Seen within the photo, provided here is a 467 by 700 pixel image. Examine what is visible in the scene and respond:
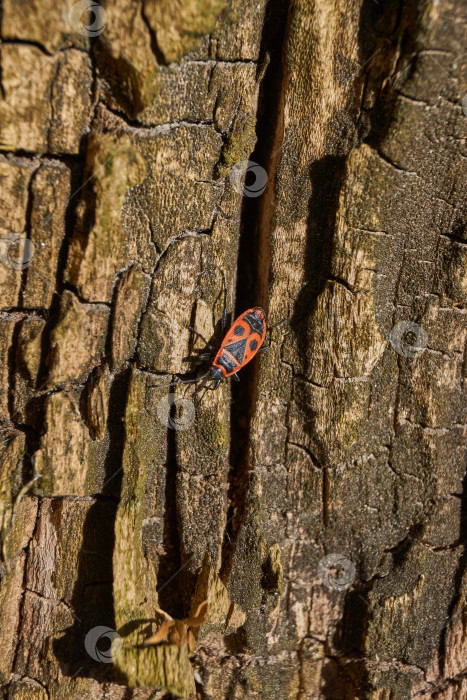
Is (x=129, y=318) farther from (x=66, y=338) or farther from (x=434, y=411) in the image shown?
(x=434, y=411)

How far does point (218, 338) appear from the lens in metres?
2.45

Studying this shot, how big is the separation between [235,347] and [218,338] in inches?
6.3

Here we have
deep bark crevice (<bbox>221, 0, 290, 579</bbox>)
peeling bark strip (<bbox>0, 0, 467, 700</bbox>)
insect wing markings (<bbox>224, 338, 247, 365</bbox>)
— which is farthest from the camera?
insect wing markings (<bbox>224, 338, 247, 365</bbox>)

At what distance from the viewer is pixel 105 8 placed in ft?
5.89

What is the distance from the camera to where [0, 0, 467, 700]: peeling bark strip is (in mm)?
1975

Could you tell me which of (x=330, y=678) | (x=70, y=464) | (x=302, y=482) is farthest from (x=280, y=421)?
(x=330, y=678)

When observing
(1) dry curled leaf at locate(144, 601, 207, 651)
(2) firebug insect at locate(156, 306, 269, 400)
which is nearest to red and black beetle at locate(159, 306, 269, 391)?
(2) firebug insect at locate(156, 306, 269, 400)

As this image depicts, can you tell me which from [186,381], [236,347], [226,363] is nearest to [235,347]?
[236,347]

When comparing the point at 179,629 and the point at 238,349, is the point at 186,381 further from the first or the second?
the point at 179,629

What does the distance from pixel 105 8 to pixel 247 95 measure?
64 centimetres

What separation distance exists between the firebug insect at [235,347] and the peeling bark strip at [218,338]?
0.22 ft

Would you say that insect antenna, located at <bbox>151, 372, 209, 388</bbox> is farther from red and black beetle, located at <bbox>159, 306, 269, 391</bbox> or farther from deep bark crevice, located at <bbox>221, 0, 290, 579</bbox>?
deep bark crevice, located at <bbox>221, 0, 290, 579</bbox>

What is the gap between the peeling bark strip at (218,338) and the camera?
1975 millimetres

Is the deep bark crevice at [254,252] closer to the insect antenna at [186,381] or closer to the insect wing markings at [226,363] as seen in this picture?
the insect wing markings at [226,363]
